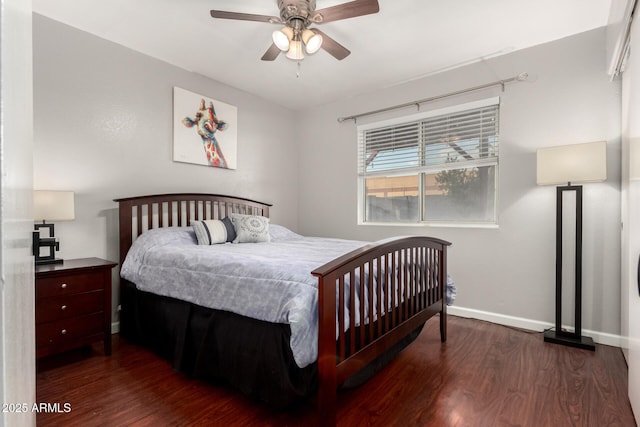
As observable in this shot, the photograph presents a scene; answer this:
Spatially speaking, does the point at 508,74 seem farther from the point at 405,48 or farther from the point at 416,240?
the point at 416,240

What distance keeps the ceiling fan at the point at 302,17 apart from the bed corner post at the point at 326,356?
5.36 feet

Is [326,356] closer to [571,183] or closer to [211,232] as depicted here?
[211,232]

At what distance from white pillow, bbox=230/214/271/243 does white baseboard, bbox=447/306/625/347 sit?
6.82ft

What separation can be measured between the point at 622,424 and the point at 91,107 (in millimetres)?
4044

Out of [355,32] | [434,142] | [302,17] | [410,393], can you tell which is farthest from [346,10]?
A: [410,393]

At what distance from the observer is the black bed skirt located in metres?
1.50

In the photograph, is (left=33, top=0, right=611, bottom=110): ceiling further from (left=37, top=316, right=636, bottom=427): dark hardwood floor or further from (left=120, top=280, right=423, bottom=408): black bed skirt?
(left=37, top=316, right=636, bottom=427): dark hardwood floor

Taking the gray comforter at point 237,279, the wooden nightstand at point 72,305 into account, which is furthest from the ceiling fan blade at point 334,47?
the wooden nightstand at point 72,305

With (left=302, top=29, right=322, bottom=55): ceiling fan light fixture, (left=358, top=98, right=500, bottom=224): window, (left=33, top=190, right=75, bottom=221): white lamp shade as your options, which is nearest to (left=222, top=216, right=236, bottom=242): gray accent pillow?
(left=33, top=190, right=75, bottom=221): white lamp shade

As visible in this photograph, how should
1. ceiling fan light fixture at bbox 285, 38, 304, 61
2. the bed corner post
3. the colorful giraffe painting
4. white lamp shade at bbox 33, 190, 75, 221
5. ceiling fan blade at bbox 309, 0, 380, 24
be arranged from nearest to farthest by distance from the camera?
the bed corner post, ceiling fan blade at bbox 309, 0, 380, 24, white lamp shade at bbox 33, 190, 75, 221, ceiling fan light fixture at bbox 285, 38, 304, 61, the colorful giraffe painting

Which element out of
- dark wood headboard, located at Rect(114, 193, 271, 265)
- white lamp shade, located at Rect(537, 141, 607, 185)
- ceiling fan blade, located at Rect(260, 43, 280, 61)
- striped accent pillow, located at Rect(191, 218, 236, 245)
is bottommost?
striped accent pillow, located at Rect(191, 218, 236, 245)

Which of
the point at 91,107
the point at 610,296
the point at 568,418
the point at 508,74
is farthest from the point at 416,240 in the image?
the point at 91,107

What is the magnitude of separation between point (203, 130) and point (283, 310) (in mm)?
2577

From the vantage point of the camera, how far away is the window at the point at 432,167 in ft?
10.2
